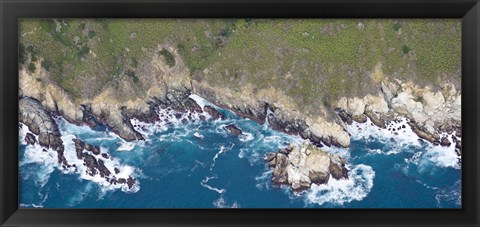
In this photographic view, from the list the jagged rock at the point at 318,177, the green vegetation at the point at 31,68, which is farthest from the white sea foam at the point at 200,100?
the green vegetation at the point at 31,68

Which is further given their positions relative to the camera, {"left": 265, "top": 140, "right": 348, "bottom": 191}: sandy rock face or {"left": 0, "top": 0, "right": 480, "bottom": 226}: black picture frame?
{"left": 265, "top": 140, "right": 348, "bottom": 191}: sandy rock face

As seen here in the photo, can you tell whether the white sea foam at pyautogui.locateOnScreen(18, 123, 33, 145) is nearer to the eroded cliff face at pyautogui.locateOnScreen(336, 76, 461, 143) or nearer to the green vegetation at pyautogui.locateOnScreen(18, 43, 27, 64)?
the green vegetation at pyautogui.locateOnScreen(18, 43, 27, 64)

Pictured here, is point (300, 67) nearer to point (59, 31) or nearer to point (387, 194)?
point (387, 194)

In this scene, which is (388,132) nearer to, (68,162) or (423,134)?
(423,134)

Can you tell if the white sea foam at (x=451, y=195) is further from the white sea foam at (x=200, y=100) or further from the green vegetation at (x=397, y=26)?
the white sea foam at (x=200, y=100)

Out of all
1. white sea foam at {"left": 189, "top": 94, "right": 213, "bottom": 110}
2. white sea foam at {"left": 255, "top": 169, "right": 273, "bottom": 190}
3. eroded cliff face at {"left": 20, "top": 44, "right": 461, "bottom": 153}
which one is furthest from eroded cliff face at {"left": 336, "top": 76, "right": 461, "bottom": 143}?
white sea foam at {"left": 189, "top": 94, "right": 213, "bottom": 110}

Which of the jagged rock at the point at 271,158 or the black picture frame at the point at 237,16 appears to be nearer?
the black picture frame at the point at 237,16
